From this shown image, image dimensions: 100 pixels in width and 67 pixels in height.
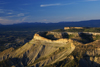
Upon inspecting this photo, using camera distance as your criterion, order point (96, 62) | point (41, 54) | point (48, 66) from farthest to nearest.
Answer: point (41, 54) → point (48, 66) → point (96, 62)

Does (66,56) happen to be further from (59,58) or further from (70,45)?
(70,45)

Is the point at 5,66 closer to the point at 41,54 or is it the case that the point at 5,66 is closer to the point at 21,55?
the point at 21,55

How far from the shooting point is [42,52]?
58531mm

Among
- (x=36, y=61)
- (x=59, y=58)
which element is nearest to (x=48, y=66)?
(x=59, y=58)

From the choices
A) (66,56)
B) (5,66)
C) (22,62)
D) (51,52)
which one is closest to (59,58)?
(66,56)

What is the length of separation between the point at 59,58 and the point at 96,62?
12741 millimetres

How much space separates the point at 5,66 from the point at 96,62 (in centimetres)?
3333

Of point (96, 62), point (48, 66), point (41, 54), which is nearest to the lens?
point (96, 62)

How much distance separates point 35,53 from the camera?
59.3 meters

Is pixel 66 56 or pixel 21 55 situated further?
pixel 21 55

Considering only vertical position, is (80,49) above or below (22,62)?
above

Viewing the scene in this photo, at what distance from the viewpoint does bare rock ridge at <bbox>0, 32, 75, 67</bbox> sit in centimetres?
5216

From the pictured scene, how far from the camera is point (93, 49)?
49312mm

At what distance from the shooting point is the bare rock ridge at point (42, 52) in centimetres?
5216
